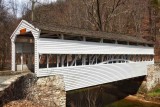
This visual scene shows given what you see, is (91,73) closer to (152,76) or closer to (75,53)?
(75,53)

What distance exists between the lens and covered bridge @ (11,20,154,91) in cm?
1303

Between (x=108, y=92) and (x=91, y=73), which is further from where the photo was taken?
(x=108, y=92)

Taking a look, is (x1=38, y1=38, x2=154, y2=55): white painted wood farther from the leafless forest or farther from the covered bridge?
the leafless forest

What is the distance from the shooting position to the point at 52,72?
13.1 m

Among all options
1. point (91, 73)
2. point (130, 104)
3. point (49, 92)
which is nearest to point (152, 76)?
point (130, 104)

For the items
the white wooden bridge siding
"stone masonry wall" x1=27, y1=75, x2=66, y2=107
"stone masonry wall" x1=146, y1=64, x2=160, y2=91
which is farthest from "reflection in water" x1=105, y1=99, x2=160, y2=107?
"stone masonry wall" x1=27, y1=75, x2=66, y2=107

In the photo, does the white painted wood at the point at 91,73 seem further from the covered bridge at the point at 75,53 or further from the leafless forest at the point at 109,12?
the leafless forest at the point at 109,12

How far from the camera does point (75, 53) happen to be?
1498 cm

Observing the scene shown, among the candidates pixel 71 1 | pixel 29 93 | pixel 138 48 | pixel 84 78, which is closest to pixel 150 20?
pixel 71 1

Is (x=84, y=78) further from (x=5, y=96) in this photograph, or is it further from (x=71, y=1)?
(x=71, y=1)

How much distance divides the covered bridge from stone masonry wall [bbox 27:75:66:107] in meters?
0.39

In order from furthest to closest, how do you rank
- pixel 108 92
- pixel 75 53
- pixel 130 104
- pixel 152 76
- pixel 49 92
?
pixel 108 92 < pixel 152 76 < pixel 130 104 < pixel 75 53 < pixel 49 92

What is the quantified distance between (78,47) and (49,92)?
4.03 meters

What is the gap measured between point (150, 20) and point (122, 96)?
85.6 ft
